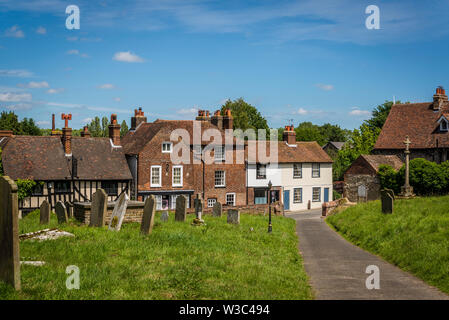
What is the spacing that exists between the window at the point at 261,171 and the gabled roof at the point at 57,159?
1470 cm

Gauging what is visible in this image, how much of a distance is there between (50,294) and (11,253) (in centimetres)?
119

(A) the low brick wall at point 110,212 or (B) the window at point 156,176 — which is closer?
(A) the low brick wall at point 110,212

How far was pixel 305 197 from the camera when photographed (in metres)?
58.3

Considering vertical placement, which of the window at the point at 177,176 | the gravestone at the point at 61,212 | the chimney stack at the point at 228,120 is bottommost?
the gravestone at the point at 61,212

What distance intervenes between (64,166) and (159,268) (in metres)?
32.9

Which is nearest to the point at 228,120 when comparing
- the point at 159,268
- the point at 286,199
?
the point at 286,199

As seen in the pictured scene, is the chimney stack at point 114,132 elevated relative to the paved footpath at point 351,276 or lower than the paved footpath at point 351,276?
elevated

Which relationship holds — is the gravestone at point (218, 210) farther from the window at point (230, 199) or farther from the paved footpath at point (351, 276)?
the window at point (230, 199)

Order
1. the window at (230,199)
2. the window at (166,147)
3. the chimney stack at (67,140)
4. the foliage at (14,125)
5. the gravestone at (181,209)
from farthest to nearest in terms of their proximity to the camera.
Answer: the foliage at (14,125), the window at (230,199), the window at (166,147), the chimney stack at (67,140), the gravestone at (181,209)

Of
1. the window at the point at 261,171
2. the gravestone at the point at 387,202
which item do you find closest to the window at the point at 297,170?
the window at the point at 261,171

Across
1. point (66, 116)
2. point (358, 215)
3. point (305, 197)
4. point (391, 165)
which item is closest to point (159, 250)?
point (358, 215)

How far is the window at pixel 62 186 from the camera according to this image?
137 feet

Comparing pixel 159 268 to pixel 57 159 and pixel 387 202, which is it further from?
pixel 57 159
